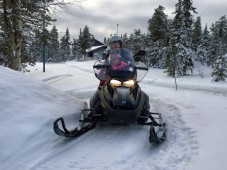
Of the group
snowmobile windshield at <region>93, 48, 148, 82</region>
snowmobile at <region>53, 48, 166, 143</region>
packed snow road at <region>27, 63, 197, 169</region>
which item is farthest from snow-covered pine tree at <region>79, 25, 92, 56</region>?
packed snow road at <region>27, 63, 197, 169</region>

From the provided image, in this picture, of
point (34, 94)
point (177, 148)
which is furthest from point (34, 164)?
point (34, 94)

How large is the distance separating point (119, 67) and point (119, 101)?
92cm

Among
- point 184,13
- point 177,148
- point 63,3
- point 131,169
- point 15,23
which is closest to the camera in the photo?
point 131,169

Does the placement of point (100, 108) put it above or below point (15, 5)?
below

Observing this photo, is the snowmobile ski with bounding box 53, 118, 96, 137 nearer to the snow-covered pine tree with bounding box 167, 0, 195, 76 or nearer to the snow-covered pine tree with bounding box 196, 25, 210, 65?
the snow-covered pine tree with bounding box 167, 0, 195, 76

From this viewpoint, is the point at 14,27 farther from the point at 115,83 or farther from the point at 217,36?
the point at 217,36

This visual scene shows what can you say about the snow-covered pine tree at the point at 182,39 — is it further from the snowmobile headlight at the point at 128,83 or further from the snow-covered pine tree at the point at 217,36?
the snow-covered pine tree at the point at 217,36

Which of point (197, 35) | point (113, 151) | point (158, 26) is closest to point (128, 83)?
point (113, 151)

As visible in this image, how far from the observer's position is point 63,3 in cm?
1352

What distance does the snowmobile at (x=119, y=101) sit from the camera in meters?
5.94

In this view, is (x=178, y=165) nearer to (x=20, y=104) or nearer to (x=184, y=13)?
(x=20, y=104)

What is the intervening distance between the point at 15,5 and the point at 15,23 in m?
0.92

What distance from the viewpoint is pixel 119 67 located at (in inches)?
259

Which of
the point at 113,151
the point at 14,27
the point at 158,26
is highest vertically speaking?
the point at 158,26
